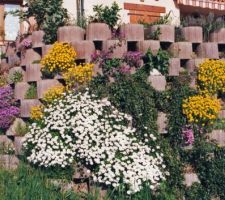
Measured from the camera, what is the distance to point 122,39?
39.4 feet

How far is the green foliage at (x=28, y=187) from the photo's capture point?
887 cm

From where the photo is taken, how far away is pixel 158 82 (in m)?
11.7

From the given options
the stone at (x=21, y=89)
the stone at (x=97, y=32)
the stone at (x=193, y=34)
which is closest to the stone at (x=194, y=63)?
the stone at (x=193, y=34)

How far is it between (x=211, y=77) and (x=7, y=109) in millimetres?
4643

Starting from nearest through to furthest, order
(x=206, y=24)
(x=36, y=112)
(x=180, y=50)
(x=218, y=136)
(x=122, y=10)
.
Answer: (x=218, y=136) < (x=36, y=112) < (x=180, y=50) < (x=206, y=24) < (x=122, y=10)

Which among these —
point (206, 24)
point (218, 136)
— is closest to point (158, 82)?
point (218, 136)

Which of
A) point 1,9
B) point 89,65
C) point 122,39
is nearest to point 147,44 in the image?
point 122,39

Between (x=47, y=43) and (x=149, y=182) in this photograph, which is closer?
(x=149, y=182)

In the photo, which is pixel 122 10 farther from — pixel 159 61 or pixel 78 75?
pixel 78 75

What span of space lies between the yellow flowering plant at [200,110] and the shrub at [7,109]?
385 centimetres

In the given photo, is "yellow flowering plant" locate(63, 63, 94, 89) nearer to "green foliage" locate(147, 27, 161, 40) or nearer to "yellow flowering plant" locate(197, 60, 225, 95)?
"green foliage" locate(147, 27, 161, 40)

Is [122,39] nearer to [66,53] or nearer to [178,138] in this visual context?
[66,53]

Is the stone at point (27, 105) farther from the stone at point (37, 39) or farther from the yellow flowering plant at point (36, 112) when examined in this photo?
the stone at point (37, 39)

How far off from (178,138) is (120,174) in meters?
1.90
